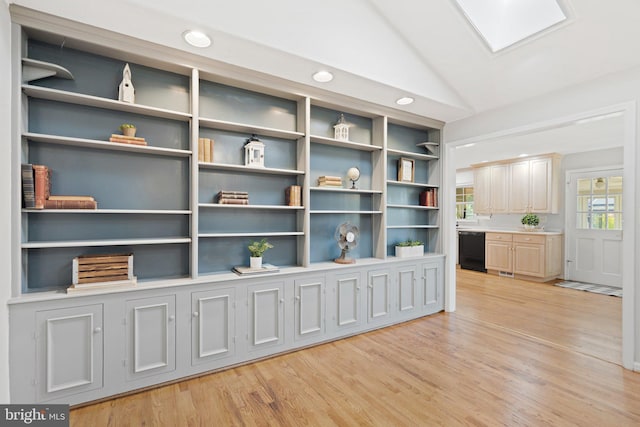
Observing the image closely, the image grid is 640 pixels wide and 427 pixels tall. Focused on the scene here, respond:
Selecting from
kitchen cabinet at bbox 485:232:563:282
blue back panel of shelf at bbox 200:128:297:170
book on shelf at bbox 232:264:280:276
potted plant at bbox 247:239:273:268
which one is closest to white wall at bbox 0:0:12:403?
blue back panel of shelf at bbox 200:128:297:170

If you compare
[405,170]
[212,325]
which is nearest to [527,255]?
[405,170]

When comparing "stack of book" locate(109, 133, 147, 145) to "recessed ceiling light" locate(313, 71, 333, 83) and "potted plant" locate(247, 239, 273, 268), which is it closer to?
"potted plant" locate(247, 239, 273, 268)

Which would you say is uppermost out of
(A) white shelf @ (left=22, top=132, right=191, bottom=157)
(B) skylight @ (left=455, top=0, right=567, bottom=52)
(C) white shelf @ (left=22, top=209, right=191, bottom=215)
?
(B) skylight @ (left=455, top=0, right=567, bottom=52)

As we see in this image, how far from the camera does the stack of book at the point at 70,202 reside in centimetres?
207

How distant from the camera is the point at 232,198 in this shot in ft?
9.04

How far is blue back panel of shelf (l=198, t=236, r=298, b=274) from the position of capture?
9.15ft

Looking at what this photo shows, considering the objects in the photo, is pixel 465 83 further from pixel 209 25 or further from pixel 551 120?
pixel 209 25

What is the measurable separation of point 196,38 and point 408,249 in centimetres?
305

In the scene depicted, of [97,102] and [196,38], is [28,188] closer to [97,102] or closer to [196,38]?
[97,102]

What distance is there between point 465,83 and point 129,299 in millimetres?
3685

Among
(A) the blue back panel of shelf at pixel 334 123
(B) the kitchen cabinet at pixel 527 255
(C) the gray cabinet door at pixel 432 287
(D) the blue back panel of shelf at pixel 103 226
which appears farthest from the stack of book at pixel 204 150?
(B) the kitchen cabinet at pixel 527 255

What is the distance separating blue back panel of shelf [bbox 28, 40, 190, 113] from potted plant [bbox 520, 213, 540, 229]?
6454 millimetres

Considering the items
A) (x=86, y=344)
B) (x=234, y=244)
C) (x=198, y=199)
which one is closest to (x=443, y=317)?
(x=234, y=244)

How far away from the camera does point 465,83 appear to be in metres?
3.32
